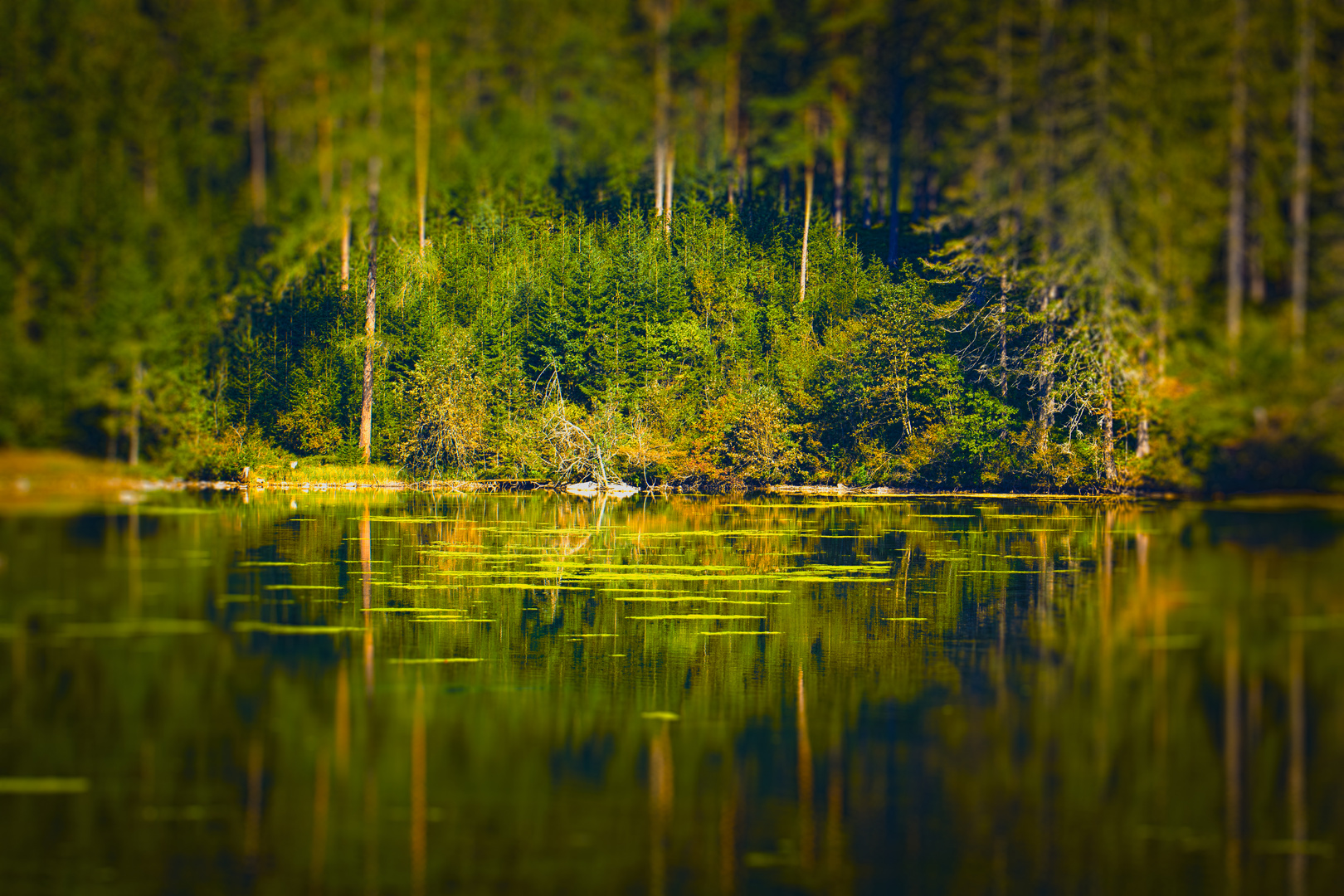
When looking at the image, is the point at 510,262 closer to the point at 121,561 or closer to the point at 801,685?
the point at 801,685

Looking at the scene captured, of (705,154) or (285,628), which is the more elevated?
(705,154)

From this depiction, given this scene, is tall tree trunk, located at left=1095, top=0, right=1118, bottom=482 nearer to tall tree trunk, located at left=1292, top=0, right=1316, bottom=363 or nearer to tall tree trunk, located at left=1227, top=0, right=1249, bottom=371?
tall tree trunk, located at left=1227, top=0, right=1249, bottom=371

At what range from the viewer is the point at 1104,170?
11.1 meters

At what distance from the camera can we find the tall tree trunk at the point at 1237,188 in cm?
1000

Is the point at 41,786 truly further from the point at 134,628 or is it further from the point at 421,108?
the point at 421,108

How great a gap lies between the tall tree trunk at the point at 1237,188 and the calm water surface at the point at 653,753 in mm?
1412

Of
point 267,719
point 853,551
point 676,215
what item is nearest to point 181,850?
point 267,719

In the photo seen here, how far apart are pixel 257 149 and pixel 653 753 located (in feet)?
19.6

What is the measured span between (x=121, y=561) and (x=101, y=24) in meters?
3.76

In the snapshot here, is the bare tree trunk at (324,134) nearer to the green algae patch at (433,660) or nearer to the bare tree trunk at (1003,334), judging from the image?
the green algae patch at (433,660)

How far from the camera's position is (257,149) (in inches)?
422

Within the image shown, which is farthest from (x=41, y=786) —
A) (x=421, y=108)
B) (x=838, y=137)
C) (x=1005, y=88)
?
(x=1005, y=88)

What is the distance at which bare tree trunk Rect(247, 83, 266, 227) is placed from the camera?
10.6m

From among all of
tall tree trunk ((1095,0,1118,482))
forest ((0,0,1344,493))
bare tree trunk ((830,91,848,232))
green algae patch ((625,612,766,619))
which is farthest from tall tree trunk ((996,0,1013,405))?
green algae patch ((625,612,766,619))
